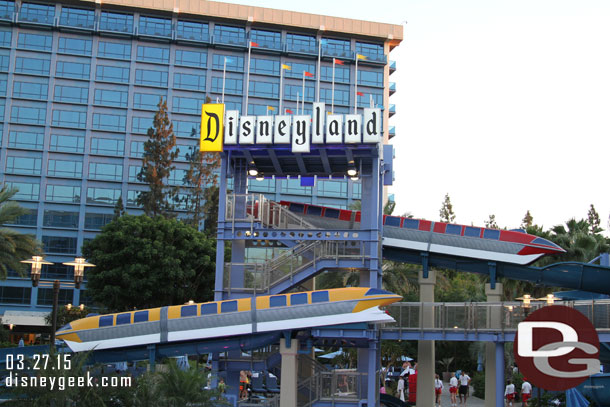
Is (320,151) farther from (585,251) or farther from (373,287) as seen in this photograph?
(585,251)

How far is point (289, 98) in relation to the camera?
100 meters

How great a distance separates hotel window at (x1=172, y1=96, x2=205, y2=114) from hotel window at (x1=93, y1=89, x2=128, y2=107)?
21.6 feet

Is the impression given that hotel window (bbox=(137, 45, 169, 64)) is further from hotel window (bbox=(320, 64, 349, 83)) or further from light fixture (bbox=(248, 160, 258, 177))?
light fixture (bbox=(248, 160, 258, 177))

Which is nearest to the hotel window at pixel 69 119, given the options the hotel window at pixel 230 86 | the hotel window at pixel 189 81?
the hotel window at pixel 189 81

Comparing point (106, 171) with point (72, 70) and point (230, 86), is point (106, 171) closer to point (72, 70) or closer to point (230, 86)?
point (72, 70)

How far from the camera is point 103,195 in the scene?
95.6m

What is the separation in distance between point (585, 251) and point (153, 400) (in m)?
30.7

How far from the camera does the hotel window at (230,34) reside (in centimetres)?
9975

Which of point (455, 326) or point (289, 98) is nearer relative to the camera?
point (455, 326)

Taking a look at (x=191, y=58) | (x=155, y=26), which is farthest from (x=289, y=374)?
(x=155, y=26)

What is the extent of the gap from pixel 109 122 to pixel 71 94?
5960 mm

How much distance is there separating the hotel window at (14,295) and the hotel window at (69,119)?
21.3 m

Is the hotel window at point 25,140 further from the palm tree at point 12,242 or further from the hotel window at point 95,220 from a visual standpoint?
the palm tree at point 12,242

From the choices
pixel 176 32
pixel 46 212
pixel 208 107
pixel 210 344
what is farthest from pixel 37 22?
pixel 210 344
